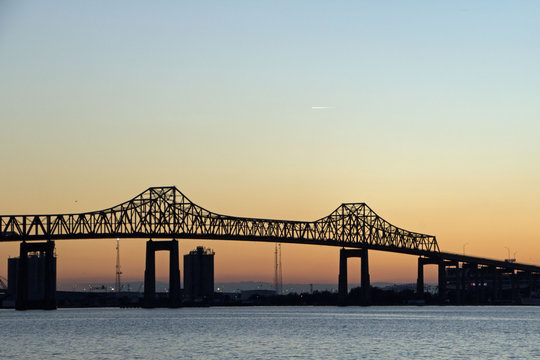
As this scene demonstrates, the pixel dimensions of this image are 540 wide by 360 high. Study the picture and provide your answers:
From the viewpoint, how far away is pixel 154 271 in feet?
579

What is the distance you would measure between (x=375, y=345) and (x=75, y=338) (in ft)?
91.5

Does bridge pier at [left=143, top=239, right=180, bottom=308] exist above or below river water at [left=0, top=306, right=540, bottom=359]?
above

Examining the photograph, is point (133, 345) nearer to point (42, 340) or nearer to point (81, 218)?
point (42, 340)

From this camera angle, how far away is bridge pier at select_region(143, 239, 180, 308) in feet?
576

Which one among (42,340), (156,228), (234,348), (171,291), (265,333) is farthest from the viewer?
(156,228)

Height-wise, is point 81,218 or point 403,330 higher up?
point 81,218

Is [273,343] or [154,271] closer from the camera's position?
[273,343]

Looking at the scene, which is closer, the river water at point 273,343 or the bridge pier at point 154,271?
the river water at point 273,343

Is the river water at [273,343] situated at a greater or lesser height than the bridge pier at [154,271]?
lesser

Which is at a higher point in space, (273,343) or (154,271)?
(154,271)

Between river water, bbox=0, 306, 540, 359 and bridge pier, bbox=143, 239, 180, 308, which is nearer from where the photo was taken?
river water, bbox=0, 306, 540, 359

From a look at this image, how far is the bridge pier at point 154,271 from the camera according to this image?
6914 inches

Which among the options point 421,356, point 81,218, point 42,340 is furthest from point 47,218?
point 421,356

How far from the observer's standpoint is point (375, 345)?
7806 centimetres
